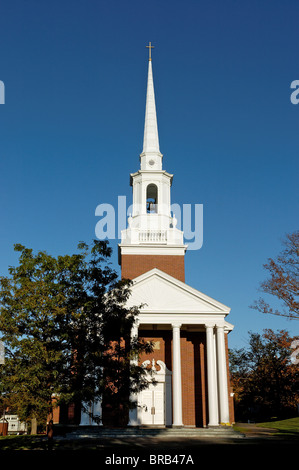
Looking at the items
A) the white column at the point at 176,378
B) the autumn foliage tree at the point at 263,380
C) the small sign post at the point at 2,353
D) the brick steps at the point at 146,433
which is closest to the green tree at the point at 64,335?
the small sign post at the point at 2,353

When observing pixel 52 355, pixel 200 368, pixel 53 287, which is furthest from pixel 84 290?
pixel 200 368

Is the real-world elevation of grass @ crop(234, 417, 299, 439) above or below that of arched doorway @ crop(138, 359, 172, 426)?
below

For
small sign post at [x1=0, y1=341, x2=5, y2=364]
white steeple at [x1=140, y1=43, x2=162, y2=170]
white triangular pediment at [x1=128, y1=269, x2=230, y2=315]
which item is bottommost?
small sign post at [x1=0, y1=341, x2=5, y2=364]

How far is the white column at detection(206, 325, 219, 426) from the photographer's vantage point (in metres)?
28.5

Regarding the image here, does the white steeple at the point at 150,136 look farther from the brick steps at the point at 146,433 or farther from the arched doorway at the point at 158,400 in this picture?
the brick steps at the point at 146,433

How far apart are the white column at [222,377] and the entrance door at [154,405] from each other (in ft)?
13.2

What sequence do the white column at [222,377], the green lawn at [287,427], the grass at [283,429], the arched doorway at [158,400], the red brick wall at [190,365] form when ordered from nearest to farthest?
the grass at [283,429], the green lawn at [287,427], the white column at [222,377], the arched doorway at [158,400], the red brick wall at [190,365]

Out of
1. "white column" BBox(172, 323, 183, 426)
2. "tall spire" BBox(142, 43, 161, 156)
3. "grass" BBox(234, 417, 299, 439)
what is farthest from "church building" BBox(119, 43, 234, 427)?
"tall spire" BBox(142, 43, 161, 156)

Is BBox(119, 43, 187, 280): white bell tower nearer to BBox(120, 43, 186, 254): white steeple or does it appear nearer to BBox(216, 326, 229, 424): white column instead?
BBox(120, 43, 186, 254): white steeple

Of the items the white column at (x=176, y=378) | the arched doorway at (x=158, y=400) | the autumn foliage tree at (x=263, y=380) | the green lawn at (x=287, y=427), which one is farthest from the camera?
the autumn foliage tree at (x=263, y=380)

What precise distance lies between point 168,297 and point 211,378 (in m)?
5.53

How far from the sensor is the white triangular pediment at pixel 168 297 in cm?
3047

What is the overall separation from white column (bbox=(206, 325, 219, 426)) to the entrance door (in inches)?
142

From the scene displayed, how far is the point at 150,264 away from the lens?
3544cm
